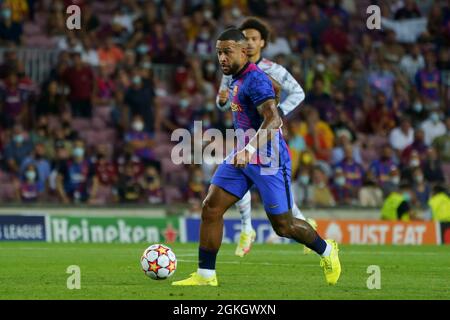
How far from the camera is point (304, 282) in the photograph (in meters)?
12.3

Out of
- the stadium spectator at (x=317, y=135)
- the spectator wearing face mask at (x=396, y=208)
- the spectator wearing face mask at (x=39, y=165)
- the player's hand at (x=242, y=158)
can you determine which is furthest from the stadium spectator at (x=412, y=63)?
the player's hand at (x=242, y=158)

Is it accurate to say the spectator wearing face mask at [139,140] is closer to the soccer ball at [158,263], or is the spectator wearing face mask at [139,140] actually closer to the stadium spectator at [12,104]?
the stadium spectator at [12,104]

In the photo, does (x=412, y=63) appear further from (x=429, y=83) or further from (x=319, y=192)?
(x=319, y=192)

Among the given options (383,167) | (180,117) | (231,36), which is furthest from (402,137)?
(231,36)

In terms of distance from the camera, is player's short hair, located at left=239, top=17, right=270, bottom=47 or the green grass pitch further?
player's short hair, located at left=239, top=17, right=270, bottom=47

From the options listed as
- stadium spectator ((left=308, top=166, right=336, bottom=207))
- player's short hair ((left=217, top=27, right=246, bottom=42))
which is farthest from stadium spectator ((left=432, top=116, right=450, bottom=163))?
player's short hair ((left=217, top=27, right=246, bottom=42))

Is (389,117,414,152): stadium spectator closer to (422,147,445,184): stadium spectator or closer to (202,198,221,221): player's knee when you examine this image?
(422,147,445,184): stadium spectator

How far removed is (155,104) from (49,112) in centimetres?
242

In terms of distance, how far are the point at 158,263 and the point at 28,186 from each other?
12006mm

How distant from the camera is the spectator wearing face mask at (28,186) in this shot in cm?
2358

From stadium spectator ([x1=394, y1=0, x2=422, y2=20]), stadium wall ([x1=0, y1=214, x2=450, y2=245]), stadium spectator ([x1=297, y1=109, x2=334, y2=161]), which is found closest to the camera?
stadium wall ([x1=0, y1=214, x2=450, y2=245])

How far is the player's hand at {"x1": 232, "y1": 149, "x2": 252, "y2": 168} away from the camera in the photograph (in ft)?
36.2

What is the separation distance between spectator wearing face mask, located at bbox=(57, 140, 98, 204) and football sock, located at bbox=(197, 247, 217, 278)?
40.8ft
